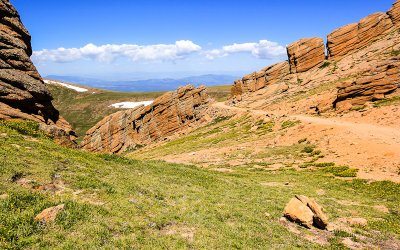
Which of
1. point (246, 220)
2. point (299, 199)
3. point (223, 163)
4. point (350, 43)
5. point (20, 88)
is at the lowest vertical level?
point (223, 163)

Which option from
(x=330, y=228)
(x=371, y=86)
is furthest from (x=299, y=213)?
(x=371, y=86)

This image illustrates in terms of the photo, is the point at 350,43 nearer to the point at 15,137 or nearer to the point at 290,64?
the point at 290,64

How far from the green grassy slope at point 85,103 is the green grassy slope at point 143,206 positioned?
121696 mm

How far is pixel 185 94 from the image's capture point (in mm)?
83375

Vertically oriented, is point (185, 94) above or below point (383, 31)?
below

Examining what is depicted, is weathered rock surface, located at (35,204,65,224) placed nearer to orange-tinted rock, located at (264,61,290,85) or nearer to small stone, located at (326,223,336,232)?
small stone, located at (326,223,336,232)

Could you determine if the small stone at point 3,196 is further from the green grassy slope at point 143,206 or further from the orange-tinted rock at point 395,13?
the orange-tinted rock at point 395,13

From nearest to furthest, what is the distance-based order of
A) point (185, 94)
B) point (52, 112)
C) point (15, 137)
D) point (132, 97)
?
point (15, 137) → point (52, 112) → point (185, 94) → point (132, 97)

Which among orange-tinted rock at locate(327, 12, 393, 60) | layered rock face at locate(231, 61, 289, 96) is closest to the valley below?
orange-tinted rock at locate(327, 12, 393, 60)

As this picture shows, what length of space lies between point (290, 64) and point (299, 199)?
105m

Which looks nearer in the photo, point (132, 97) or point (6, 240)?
point (6, 240)

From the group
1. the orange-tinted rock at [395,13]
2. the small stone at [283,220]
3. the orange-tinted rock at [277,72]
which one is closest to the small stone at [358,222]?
the small stone at [283,220]

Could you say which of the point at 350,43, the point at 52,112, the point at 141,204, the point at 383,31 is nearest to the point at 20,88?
the point at 52,112

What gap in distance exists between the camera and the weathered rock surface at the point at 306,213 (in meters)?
12.8
